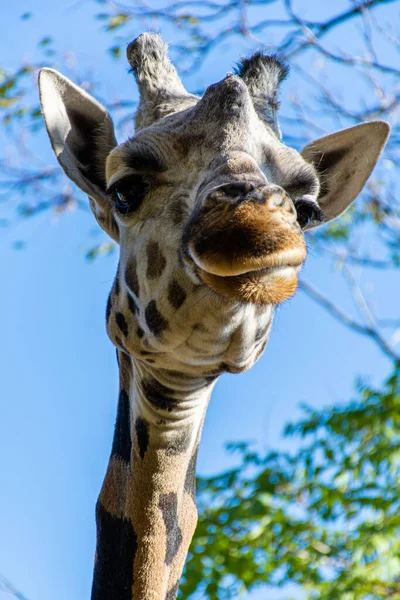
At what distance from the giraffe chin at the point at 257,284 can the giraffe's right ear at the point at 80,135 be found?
1407 millimetres

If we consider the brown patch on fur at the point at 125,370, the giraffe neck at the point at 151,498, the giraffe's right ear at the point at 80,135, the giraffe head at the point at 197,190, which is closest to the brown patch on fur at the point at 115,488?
the giraffe neck at the point at 151,498

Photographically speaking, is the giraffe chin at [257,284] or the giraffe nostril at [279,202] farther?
the giraffe chin at [257,284]

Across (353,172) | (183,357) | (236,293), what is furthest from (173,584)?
(353,172)

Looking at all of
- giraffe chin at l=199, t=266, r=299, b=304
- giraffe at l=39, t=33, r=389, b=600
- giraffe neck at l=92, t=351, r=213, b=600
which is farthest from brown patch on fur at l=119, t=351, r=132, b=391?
giraffe chin at l=199, t=266, r=299, b=304

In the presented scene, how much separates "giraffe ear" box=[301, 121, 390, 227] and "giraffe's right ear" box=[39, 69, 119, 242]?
1201mm

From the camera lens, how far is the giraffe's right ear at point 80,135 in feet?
14.6

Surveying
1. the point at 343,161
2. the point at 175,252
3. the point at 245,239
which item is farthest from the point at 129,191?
the point at 343,161

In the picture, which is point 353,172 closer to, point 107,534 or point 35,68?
point 107,534

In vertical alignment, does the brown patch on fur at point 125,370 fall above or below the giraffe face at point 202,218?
below

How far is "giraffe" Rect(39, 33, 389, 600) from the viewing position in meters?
3.11

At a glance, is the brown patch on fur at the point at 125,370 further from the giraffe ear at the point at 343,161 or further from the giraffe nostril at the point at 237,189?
the giraffe nostril at the point at 237,189

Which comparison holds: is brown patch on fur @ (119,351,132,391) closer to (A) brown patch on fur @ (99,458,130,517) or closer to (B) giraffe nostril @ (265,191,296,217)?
(A) brown patch on fur @ (99,458,130,517)

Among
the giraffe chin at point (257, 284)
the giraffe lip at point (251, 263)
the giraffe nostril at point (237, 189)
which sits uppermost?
the giraffe nostril at point (237, 189)

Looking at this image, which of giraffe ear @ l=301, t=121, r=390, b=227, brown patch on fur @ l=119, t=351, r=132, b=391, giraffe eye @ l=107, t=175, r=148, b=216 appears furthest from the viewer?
giraffe ear @ l=301, t=121, r=390, b=227
